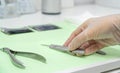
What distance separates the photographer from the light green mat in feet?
1.82

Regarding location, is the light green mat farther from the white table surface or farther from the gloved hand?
the white table surface

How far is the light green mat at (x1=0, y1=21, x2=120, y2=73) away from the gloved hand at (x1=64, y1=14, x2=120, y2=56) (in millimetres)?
27

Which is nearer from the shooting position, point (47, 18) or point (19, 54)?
point (19, 54)

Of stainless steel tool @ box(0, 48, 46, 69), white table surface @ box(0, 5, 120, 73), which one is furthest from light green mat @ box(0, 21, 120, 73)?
white table surface @ box(0, 5, 120, 73)

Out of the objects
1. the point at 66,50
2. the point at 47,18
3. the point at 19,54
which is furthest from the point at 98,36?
the point at 47,18

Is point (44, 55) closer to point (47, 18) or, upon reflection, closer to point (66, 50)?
point (66, 50)

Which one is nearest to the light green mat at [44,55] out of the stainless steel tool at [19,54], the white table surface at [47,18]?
the stainless steel tool at [19,54]

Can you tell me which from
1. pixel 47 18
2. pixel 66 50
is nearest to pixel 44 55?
pixel 66 50

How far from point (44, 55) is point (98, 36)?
Result: 143 mm

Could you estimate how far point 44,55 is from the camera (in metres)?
0.62

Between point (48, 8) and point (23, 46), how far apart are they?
1.44 ft

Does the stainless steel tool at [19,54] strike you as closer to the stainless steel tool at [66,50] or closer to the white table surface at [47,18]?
the stainless steel tool at [66,50]

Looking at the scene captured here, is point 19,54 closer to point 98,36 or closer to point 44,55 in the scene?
point 44,55

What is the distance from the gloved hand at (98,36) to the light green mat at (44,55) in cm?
3
